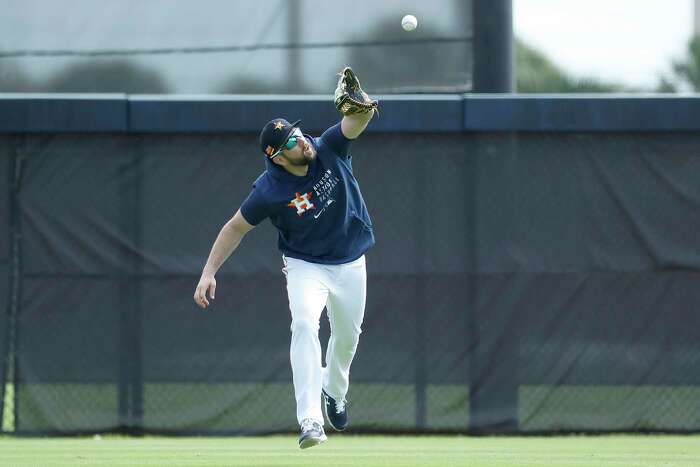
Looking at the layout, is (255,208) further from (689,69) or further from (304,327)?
(689,69)

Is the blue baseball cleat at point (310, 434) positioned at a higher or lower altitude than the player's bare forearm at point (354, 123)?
lower

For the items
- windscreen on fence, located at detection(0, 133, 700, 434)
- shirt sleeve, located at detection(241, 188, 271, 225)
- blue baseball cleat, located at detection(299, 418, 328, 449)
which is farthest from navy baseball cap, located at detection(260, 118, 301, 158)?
windscreen on fence, located at detection(0, 133, 700, 434)

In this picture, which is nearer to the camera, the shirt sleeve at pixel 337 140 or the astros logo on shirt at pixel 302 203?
the astros logo on shirt at pixel 302 203

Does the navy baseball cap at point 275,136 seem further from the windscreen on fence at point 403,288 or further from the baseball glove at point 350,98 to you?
the windscreen on fence at point 403,288

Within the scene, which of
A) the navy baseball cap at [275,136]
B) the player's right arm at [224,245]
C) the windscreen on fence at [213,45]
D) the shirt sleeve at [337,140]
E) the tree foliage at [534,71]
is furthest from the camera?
the tree foliage at [534,71]

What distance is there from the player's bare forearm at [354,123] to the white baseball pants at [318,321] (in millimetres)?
755

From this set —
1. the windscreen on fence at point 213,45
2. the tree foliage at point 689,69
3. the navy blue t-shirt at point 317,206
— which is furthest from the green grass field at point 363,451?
the tree foliage at point 689,69

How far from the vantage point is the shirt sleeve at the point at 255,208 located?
707 cm

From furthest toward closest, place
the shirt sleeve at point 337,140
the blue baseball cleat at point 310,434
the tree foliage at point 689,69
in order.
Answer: the tree foliage at point 689,69 < the shirt sleeve at point 337,140 < the blue baseball cleat at point 310,434

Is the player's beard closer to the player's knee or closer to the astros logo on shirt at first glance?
the astros logo on shirt

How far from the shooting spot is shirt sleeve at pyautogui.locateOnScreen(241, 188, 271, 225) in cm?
707

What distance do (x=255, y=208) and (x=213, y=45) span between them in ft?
13.1

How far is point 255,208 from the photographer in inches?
279

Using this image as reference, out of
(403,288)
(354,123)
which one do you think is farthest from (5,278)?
(354,123)
